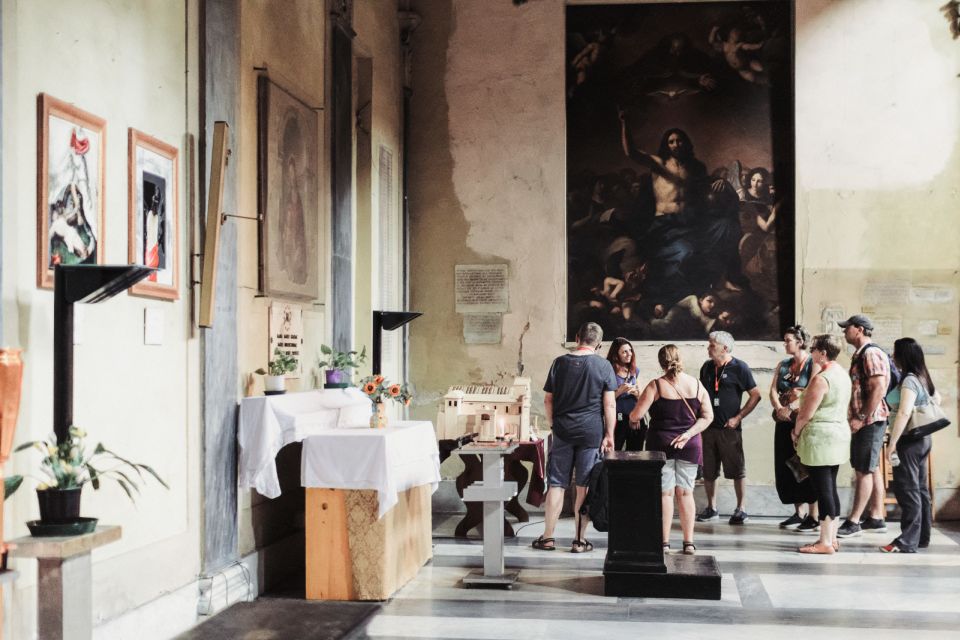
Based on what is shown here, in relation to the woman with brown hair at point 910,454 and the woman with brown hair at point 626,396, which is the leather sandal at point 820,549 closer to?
the woman with brown hair at point 910,454

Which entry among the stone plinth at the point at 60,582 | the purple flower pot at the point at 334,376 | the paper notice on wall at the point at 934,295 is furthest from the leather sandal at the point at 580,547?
the stone plinth at the point at 60,582

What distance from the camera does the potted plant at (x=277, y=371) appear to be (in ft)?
22.2

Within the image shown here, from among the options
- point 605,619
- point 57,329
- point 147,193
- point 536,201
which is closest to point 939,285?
point 536,201

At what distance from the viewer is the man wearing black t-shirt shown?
31.1 feet

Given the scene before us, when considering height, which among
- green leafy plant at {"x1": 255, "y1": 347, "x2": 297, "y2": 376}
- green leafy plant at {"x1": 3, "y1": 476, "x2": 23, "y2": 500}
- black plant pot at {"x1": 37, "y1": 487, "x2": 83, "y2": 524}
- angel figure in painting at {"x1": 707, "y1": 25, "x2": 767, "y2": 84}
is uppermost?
angel figure in painting at {"x1": 707, "y1": 25, "x2": 767, "y2": 84}

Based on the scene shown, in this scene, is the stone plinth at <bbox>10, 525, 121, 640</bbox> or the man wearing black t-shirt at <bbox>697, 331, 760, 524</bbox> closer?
the stone plinth at <bbox>10, 525, 121, 640</bbox>

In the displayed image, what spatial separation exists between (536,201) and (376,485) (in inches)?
200

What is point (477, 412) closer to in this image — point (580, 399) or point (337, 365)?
point (580, 399)

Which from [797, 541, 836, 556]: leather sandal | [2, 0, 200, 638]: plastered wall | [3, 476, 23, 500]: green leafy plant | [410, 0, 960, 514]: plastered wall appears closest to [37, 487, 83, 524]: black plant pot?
[3, 476, 23, 500]: green leafy plant

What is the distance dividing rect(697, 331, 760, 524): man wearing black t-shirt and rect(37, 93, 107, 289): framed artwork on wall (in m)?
5.55

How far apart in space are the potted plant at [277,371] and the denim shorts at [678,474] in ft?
8.38

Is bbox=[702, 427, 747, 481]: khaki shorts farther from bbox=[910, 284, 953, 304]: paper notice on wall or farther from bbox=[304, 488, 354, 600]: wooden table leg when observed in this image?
bbox=[304, 488, 354, 600]: wooden table leg

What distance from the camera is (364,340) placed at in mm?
9469

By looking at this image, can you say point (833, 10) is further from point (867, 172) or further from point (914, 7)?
point (867, 172)
